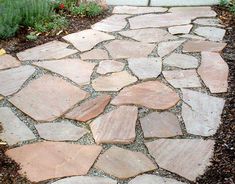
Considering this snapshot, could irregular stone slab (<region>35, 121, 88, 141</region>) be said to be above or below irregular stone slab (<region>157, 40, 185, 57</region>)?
below

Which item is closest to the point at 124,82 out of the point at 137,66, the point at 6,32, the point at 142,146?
the point at 137,66

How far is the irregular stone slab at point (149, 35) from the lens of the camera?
4617 mm

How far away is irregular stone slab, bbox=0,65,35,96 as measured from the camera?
12.2 feet

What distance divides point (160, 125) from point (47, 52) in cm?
167

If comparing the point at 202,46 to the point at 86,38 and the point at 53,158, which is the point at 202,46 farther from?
the point at 53,158

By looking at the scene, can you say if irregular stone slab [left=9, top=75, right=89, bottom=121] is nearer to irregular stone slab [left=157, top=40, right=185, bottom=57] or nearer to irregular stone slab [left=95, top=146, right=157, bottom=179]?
irregular stone slab [left=95, top=146, right=157, bottom=179]

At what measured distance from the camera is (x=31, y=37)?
4.56 m

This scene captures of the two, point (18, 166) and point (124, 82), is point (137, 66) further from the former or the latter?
point (18, 166)

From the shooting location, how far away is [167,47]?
443 centimetres

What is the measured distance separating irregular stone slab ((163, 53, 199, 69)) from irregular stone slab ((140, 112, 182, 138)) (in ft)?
2.75

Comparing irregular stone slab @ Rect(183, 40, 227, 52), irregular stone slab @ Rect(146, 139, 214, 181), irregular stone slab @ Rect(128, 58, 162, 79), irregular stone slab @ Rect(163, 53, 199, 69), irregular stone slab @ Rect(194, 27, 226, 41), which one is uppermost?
irregular stone slab @ Rect(194, 27, 226, 41)

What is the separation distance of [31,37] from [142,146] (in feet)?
6.96

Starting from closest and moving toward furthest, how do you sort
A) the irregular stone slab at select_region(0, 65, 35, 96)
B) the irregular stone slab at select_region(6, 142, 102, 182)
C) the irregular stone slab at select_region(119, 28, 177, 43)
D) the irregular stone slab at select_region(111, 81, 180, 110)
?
the irregular stone slab at select_region(6, 142, 102, 182), the irregular stone slab at select_region(111, 81, 180, 110), the irregular stone slab at select_region(0, 65, 35, 96), the irregular stone slab at select_region(119, 28, 177, 43)

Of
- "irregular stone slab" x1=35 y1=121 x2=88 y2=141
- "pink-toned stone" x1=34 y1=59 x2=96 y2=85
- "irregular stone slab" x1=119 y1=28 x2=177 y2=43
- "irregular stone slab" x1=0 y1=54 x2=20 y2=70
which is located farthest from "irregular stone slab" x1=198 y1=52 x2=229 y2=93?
"irregular stone slab" x1=0 y1=54 x2=20 y2=70
